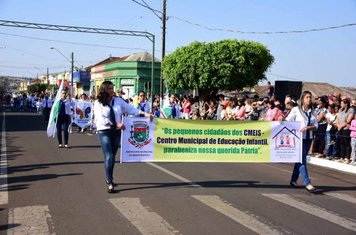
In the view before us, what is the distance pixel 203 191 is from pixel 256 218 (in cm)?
200

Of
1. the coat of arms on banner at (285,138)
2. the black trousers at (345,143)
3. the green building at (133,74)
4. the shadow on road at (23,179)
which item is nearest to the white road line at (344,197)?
the coat of arms on banner at (285,138)

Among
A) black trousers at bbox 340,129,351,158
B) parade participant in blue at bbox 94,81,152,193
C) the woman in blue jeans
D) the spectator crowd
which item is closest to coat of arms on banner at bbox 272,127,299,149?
the woman in blue jeans

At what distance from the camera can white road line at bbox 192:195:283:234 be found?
6418 millimetres

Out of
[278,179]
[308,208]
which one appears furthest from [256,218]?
[278,179]

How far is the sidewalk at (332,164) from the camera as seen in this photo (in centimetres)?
1284

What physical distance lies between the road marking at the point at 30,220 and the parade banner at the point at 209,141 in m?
2.37

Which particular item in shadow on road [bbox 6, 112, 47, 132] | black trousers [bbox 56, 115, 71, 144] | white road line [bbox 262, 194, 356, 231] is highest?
black trousers [bbox 56, 115, 71, 144]

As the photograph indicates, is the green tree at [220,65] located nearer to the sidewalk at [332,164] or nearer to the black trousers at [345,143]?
the sidewalk at [332,164]

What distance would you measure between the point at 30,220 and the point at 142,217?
1.48 metres

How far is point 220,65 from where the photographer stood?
37.5 metres

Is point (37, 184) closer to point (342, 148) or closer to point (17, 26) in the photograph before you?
point (342, 148)

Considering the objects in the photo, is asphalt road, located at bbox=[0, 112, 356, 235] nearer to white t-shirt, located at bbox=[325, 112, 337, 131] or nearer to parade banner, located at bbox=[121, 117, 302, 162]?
parade banner, located at bbox=[121, 117, 302, 162]

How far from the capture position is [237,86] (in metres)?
39.3

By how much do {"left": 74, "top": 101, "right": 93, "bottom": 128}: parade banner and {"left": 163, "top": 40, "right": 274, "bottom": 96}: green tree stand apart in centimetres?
1565
